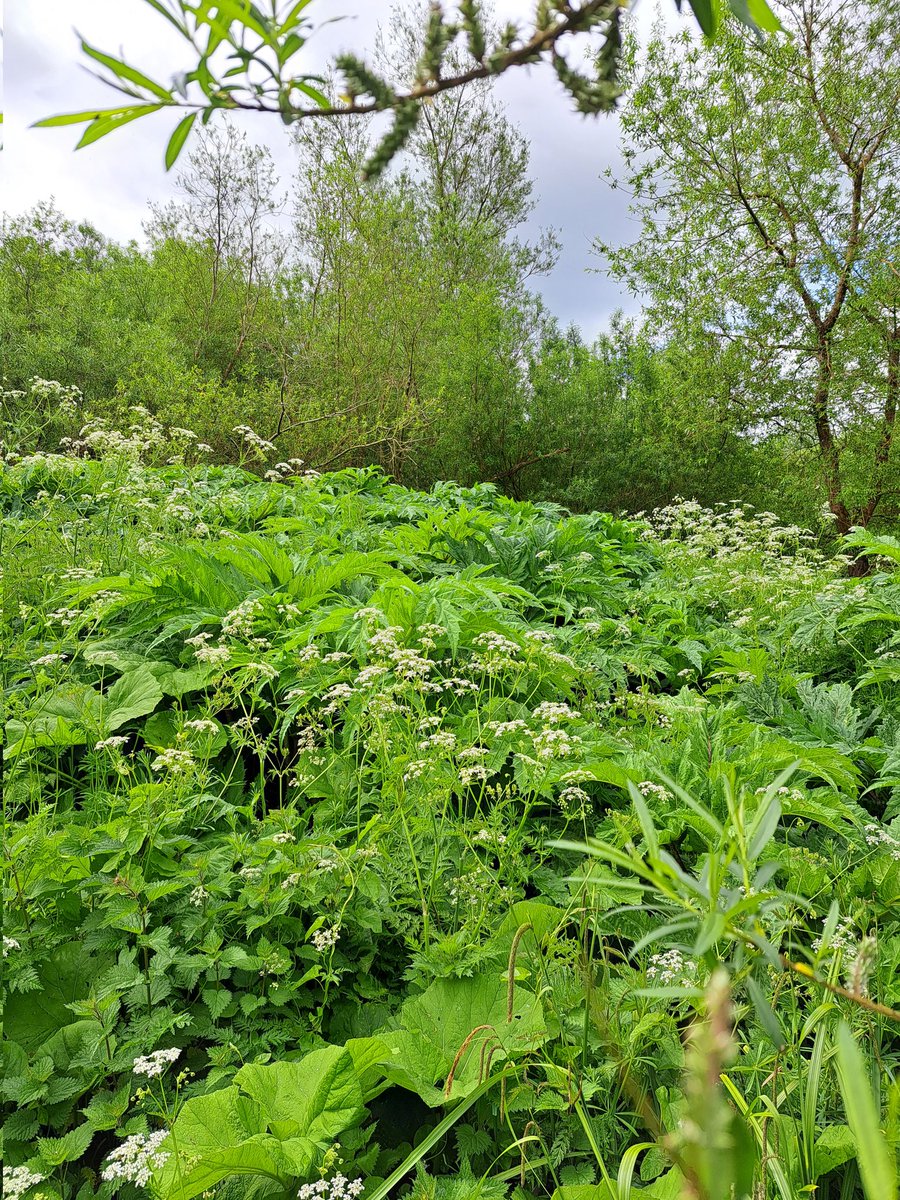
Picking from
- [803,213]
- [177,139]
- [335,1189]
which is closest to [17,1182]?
[335,1189]

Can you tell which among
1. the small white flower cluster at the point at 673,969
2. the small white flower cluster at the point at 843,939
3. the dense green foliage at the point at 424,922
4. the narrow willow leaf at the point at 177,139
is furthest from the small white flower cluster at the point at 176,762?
the narrow willow leaf at the point at 177,139

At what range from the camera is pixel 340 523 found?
15.4 ft

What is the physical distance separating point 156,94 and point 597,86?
0.27 m

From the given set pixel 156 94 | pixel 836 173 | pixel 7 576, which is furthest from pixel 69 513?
pixel 836 173

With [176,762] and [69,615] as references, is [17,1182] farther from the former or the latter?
[69,615]

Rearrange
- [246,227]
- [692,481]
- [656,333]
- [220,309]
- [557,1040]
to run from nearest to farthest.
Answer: [557,1040], [246,227], [220,309], [656,333], [692,481]

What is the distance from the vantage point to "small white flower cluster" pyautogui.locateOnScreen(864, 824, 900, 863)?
1.89m

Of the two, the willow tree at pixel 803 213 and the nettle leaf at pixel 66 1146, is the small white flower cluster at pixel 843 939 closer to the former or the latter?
the nettle leaf at pixel 66 1146

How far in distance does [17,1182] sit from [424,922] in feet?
2.70

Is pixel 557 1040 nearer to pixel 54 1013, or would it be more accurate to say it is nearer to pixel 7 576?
pixel 54 1013

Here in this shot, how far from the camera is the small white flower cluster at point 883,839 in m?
1.89

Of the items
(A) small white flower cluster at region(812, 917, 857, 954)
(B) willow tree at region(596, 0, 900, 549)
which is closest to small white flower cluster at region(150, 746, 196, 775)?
(A) small white flower cluster at region(812, 917, 857, 954)

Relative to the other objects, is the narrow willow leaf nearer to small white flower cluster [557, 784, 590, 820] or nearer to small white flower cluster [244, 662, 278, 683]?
small white flower cluster [557, 784, 590, 820]

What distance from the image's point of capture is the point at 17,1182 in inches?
42.1
